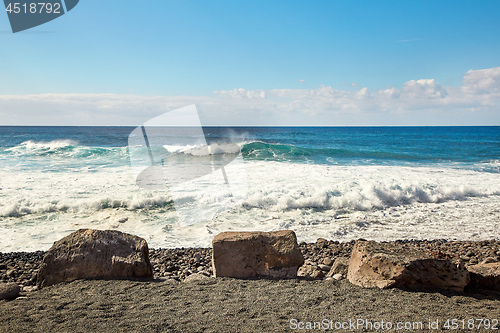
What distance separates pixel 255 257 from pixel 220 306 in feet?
2.90

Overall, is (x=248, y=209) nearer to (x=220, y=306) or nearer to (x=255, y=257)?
(x=255, y=257)

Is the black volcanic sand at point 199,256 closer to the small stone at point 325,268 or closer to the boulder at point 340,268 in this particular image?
the small stone at point 325,268

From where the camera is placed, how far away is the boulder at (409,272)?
114 inches

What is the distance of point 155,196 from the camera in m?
8.48

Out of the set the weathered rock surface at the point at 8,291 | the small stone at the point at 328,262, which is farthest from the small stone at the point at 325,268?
the weathered rock surface at the point at 8,291

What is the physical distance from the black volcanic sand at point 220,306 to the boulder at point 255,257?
Answer: 0.52 feet

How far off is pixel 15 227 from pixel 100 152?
15388 millimetres

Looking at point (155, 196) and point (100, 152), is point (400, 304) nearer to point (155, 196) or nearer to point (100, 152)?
point (155, 196)

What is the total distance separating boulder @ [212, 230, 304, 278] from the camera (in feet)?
11.0

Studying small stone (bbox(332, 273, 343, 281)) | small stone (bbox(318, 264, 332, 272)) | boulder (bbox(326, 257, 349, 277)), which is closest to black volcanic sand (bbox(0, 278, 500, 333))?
small stone (bbox(332, 273, 343, 281))

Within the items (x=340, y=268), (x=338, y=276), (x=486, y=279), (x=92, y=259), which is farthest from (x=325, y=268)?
(x=92, y=259)

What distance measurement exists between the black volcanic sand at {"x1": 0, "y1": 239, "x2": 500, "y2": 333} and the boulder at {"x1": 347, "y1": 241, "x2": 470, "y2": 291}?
0.09 metres

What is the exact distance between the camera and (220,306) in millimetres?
2613

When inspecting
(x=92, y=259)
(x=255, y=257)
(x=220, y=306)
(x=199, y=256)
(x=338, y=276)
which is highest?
(x=92, y=259)
